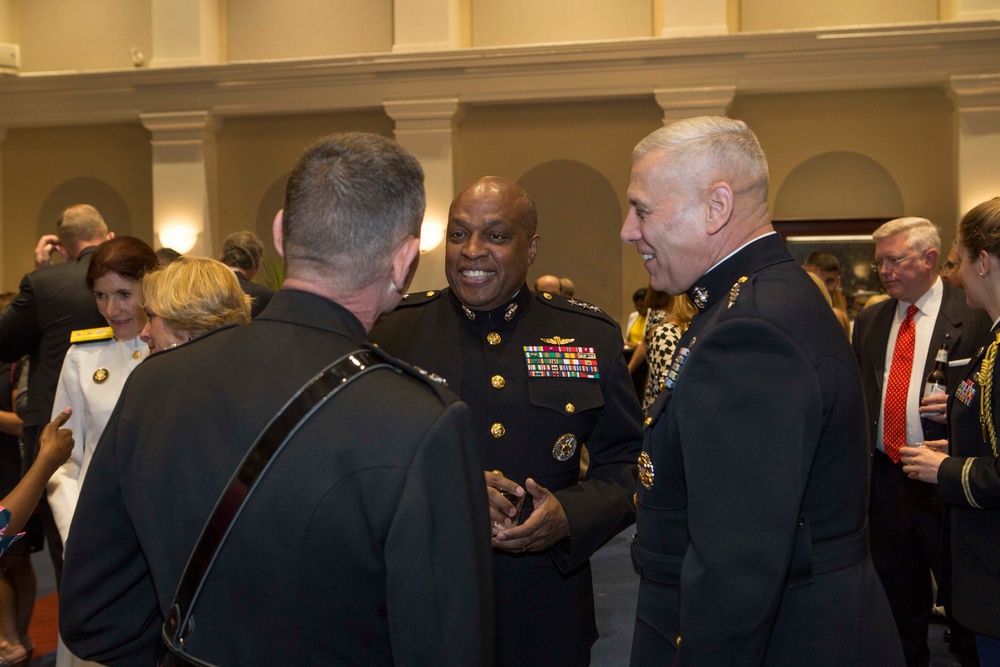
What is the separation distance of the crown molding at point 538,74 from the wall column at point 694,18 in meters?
0.16

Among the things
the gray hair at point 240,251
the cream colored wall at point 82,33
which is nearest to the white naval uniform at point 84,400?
the gray hair at point 240,251

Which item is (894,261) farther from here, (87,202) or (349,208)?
(87,202)

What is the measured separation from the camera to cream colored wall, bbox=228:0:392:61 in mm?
10391

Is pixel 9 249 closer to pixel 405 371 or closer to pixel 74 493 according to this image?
pixel 74 493

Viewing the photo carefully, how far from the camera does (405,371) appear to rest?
1255 millimetres

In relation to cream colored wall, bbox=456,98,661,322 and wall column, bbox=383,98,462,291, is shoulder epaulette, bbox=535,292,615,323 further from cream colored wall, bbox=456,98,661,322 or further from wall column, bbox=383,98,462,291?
cream colored wall, bbox=456,98,661,322

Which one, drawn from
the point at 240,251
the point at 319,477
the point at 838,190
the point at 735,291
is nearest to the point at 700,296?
the point at 735,291

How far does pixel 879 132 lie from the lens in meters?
9.21

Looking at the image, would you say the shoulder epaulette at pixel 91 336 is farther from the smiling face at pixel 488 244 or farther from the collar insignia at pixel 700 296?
the collar insignia at pixel 700 296

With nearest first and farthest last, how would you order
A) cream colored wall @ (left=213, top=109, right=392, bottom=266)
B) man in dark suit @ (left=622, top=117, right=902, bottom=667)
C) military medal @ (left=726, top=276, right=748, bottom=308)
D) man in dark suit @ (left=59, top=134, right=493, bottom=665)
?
man in dark suit @ (left=59, top=134, right=493, bottom=665)
man in dark suit @ (left=622, top=117, right=902, bottom=667)
military medal @ (left=726, top=276, right=748, bottom=308)
cream colored wall @ (left=213, top=109, right=392, bottom=266)

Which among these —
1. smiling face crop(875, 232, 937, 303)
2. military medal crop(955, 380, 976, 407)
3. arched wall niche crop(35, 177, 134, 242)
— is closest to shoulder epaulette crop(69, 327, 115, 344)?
military medal crop(955, 380, 976, 407)

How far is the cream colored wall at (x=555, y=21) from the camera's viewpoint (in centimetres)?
984

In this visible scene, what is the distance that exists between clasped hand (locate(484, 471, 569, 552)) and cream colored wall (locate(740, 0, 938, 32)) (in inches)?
339

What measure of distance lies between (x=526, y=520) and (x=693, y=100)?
735cm
